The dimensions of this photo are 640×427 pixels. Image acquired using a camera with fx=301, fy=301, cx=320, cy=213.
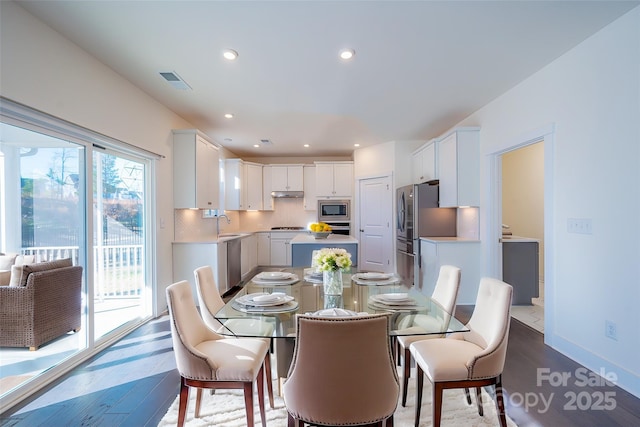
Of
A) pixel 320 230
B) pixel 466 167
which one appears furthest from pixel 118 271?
pixel 466 167

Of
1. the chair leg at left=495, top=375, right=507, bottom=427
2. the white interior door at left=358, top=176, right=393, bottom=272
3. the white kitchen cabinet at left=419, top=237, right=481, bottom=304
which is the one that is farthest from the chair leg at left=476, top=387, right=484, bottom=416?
the white interior door at left=358, top=176, right=393, bottom=272

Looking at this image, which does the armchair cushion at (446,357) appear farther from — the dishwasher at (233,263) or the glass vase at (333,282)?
the dishwasher at (233,263)

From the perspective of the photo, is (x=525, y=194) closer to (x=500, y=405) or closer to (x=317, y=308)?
(x=500, y=405)

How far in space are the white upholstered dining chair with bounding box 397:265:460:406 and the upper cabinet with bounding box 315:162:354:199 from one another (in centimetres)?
453

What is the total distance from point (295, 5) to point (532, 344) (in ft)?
11.3

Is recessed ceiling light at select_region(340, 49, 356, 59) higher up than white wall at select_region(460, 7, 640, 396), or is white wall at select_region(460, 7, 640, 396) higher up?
recessed ceiling light at select_region(340, 49, 356, 59)

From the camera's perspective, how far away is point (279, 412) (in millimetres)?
1847

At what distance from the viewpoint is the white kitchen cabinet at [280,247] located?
668cm

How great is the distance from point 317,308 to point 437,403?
78 cm

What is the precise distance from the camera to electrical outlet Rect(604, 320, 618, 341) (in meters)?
2.17

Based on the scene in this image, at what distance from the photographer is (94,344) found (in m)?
2.65

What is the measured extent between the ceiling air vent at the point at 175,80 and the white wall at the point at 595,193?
348 cm

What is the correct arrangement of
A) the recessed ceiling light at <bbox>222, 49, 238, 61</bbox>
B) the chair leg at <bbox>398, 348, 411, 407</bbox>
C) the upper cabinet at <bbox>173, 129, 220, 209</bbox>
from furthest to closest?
the upper cabinet at <bbox>173, 129, 220, 209</bbox>
the recessed ceiling light at <bbox>222, 49, 238, 61</bbox>
the chair leg at <bbox>398, 348, 411, 407</bbox>

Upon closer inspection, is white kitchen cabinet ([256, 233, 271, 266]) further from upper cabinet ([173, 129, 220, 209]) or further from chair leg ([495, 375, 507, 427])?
chair leg ([495, 375, 507, 427])
